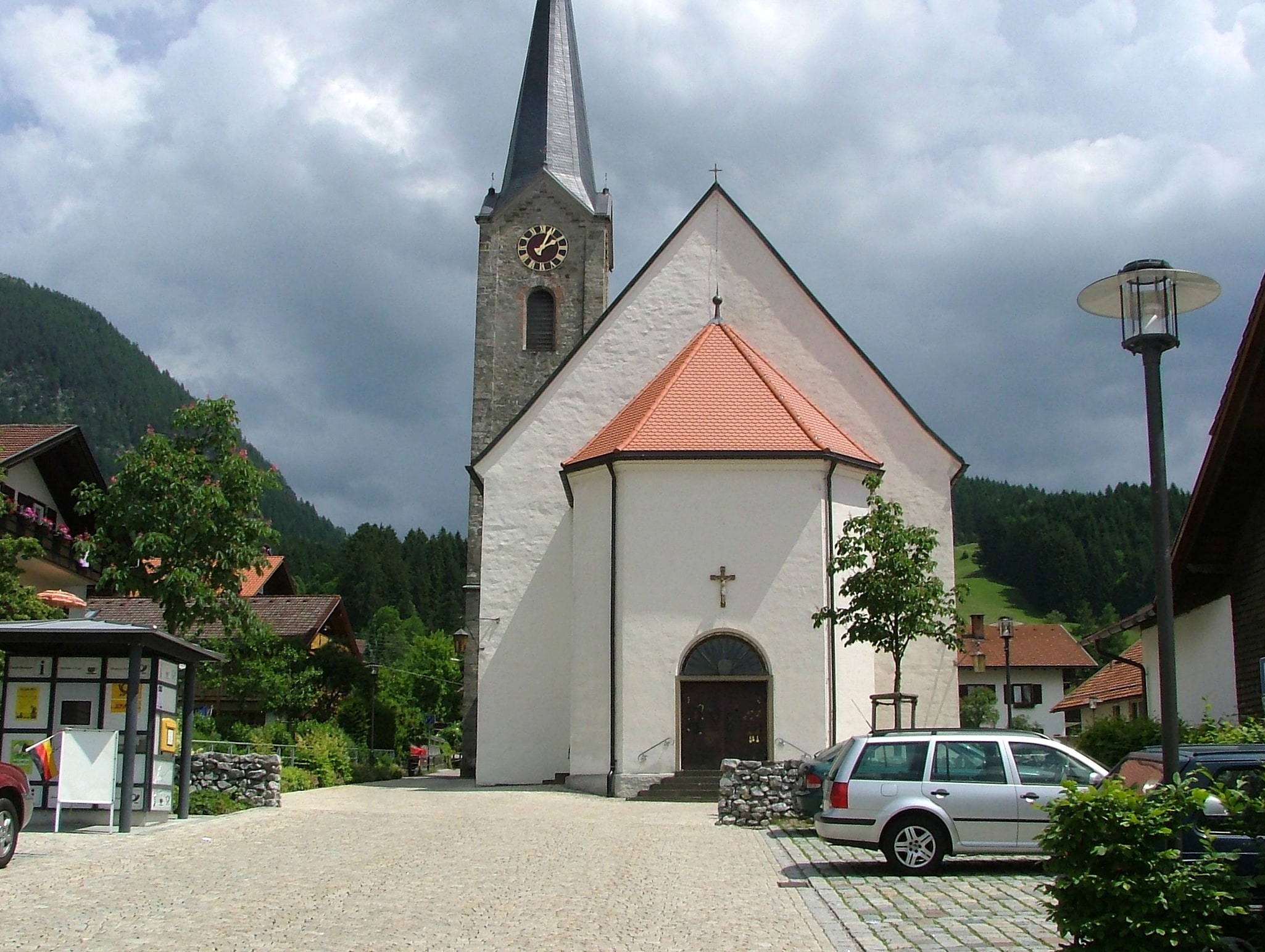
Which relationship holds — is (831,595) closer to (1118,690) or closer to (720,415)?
(720,415)

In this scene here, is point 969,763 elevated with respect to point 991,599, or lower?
lower

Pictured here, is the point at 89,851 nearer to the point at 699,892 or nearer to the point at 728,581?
the point at 699,892

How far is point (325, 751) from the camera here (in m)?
30.3

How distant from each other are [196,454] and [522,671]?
354 inches

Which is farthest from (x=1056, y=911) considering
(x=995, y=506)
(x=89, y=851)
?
(x=995, y=506)

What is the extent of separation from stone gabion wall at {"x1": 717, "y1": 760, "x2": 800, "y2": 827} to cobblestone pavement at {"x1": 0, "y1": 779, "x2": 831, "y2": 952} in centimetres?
48

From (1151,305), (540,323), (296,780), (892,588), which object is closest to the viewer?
(1151,305)

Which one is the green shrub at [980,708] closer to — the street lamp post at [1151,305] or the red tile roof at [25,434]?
the red tile roof at [25,434]

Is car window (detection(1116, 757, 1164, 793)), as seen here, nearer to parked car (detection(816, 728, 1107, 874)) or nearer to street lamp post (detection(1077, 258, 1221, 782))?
street lamp post (detection(1077, 258, 1221, 782))

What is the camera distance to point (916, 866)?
12.1 metres

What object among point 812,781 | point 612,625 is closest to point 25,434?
point 612,625

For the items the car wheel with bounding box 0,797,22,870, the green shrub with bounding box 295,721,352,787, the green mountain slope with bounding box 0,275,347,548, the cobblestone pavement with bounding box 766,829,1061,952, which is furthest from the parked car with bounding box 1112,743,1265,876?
the green mountain slope with bounding box 0,275,347,548

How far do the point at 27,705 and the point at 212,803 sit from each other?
3.88 m

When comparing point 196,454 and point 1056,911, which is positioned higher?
point 196,454
